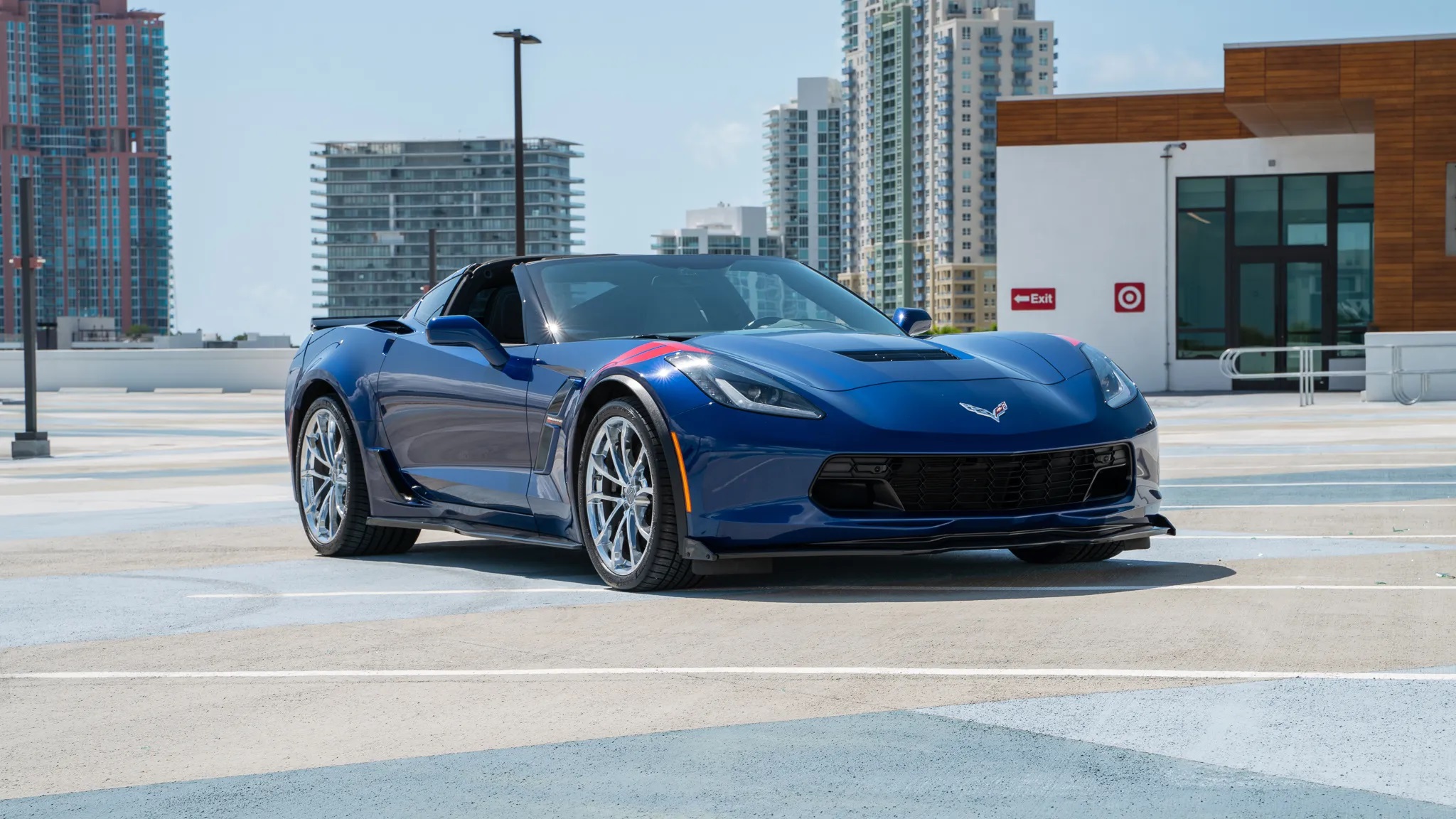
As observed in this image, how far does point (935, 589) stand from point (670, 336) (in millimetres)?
1465

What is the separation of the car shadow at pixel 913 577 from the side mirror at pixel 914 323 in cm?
95

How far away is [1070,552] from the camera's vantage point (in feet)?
24.3

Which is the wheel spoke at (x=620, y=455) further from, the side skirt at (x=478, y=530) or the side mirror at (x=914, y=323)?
the side mirror at (x=914, y=323)

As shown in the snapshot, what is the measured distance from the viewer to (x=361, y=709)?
4699 millimetres

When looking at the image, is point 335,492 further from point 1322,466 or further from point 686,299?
point 1322,466

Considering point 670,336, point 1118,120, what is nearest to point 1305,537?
point 670,336

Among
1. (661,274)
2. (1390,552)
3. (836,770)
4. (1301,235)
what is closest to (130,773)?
(836,770)

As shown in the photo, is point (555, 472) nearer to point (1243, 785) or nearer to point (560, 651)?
point (560, 651)

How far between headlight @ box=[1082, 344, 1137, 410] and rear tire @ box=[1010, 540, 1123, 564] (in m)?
0.64

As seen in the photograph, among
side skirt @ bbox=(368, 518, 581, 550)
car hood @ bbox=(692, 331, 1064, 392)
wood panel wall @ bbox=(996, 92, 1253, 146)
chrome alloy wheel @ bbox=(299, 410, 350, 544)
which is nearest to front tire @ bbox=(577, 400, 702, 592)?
side skirt @ bbox=(368, 518, 581, 550)

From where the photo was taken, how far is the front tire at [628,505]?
661 cm

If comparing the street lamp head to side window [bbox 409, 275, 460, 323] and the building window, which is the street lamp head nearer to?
the building window

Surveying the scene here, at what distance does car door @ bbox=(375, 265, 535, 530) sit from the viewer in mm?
7523

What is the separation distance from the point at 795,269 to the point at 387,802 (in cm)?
483
